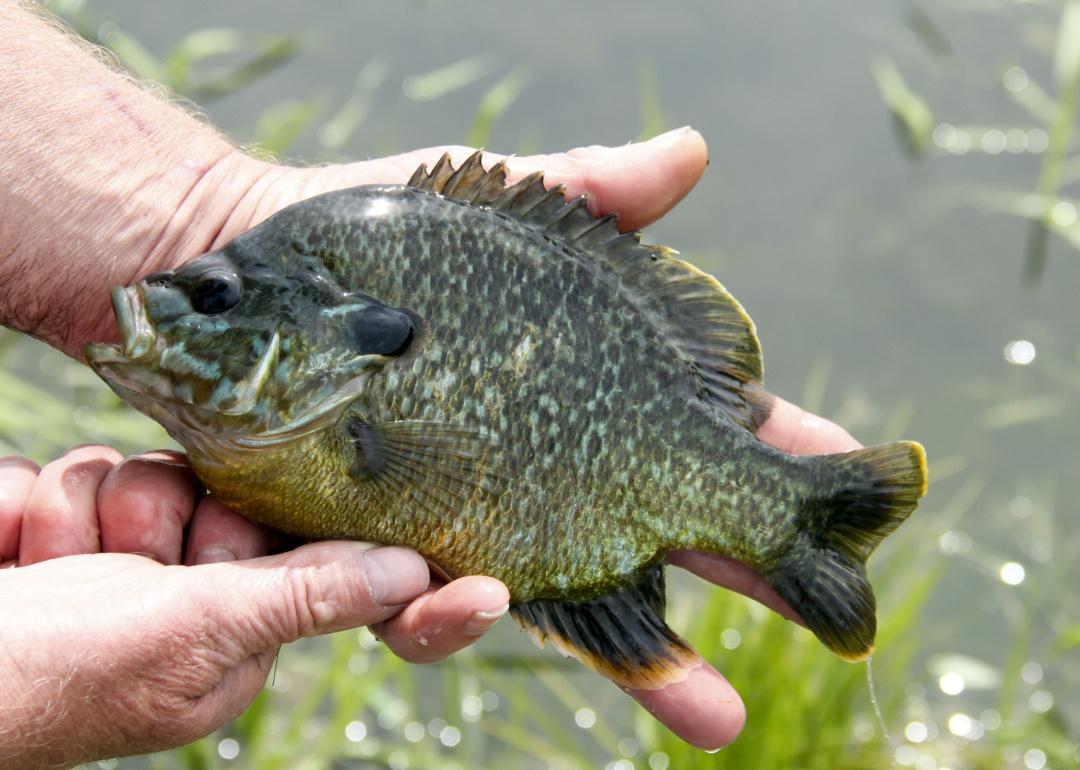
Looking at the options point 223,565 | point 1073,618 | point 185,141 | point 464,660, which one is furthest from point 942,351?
point 223,565

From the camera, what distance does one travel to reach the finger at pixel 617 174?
319cm

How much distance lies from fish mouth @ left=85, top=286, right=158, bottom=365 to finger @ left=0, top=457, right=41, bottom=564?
57 cm

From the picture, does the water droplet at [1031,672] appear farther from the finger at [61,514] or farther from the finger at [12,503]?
the finger at [12,503]

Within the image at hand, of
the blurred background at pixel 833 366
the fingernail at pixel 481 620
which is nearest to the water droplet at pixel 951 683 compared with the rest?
the blurred background at pixel 833 366

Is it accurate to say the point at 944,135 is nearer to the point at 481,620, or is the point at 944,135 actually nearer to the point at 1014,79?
the point at 1014,79

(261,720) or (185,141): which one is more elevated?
(185,141)

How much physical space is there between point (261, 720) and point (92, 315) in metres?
1.95

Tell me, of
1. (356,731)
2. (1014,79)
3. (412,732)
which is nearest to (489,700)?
(412,732)

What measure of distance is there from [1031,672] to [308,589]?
163 inches

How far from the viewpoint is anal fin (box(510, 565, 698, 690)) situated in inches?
111

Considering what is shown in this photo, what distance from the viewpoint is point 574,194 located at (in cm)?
323

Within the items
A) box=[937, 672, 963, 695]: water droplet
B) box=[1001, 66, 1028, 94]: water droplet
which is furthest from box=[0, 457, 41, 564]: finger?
box=[1001, 66, 1028, 94]: water droplet

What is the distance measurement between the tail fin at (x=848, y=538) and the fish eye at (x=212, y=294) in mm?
1481

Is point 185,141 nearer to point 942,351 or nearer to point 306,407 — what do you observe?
point 306,407
